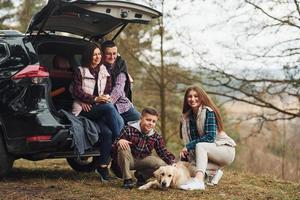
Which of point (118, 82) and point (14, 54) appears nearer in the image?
point (14, 54)

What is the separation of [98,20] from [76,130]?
1604mm

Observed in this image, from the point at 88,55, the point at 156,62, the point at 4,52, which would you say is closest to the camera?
the point at 4,52

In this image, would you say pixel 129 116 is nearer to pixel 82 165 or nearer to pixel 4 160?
pixel 82 165

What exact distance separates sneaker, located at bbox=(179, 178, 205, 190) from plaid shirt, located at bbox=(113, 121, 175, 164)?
0.31 m

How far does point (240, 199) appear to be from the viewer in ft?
17.4

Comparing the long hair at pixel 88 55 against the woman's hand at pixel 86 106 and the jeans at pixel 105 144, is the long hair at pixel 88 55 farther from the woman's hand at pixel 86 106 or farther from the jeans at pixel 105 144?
the jeans at pixel 105 144

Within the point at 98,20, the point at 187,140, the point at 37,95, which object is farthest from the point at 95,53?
the point at 187,140

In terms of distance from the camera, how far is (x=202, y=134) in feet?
19.7

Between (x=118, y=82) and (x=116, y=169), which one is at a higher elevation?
(x=118, y=82)

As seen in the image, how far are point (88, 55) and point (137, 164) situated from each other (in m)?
1.64

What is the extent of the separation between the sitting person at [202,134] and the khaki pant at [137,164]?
1.47 ft

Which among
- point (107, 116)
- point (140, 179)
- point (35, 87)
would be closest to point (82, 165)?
point (107, 116)

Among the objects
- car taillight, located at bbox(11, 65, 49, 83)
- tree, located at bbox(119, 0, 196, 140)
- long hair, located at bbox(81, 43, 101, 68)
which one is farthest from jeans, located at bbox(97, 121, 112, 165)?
tree, located at bbox(119, 0, 196, 140)

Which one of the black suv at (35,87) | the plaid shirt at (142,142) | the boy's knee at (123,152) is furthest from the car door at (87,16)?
the boy's knee at (123,152)
